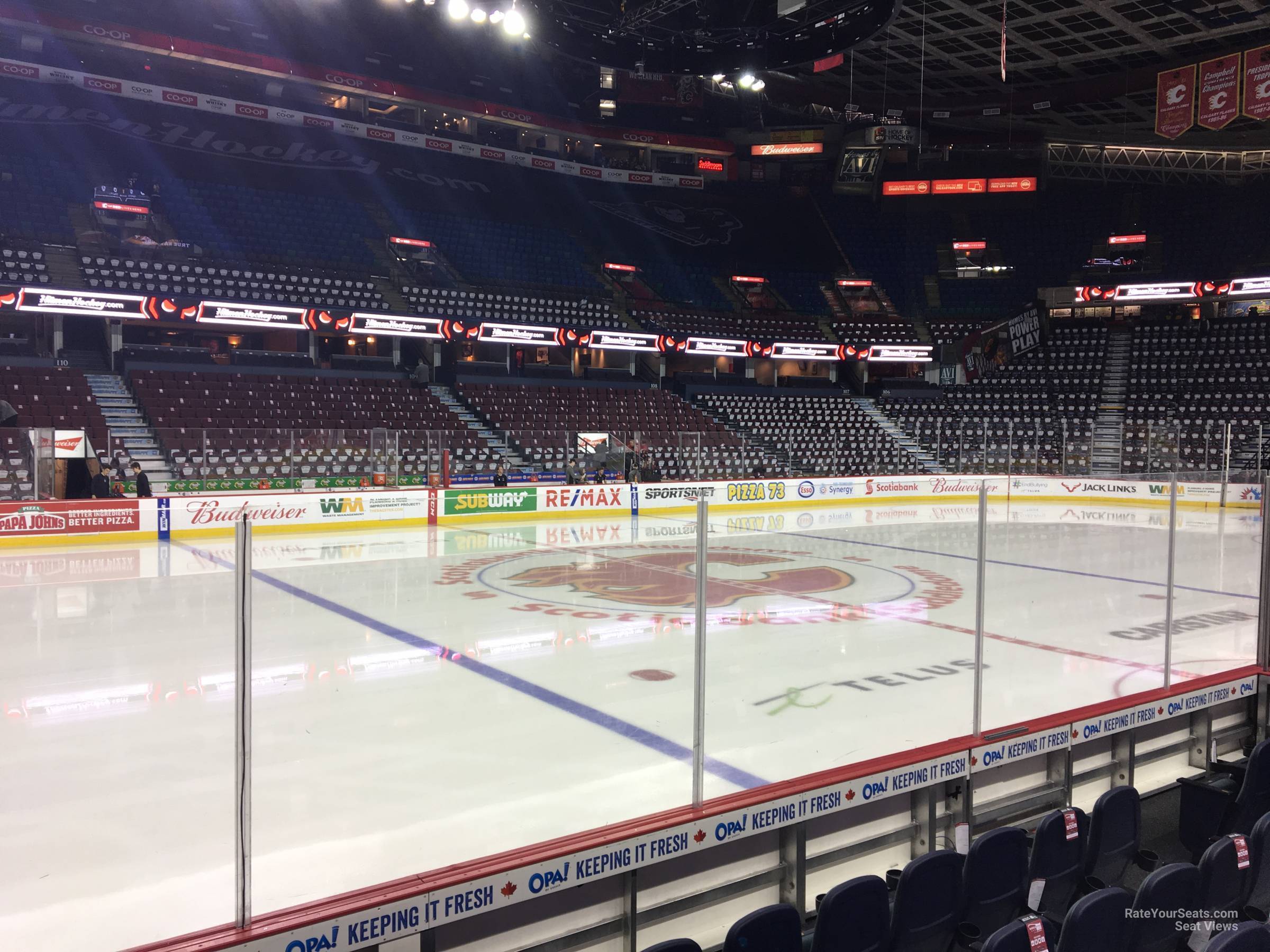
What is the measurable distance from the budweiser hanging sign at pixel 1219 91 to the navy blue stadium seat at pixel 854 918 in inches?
908

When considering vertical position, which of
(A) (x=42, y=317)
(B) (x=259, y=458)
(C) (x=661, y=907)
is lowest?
(C) (x=661, y=907)

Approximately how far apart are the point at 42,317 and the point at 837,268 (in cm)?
2924

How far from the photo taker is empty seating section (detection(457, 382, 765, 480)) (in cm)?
2131

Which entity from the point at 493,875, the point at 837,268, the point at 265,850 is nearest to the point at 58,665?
the point at 265,850

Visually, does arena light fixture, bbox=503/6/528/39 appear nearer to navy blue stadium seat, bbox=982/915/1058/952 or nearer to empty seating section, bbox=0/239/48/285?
empty seating section, bbox=0/239/48/285

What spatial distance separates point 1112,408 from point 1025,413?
10.1 ft

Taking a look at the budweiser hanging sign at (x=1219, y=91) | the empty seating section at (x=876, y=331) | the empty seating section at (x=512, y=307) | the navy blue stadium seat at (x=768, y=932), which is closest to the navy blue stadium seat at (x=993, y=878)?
the navy blue stadium seat at (x=768, y=932)

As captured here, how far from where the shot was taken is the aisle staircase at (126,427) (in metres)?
17.2

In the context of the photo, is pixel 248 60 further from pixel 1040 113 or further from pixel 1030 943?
pixel 1030 943

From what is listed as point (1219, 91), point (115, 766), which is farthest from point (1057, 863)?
point (1219, 91)

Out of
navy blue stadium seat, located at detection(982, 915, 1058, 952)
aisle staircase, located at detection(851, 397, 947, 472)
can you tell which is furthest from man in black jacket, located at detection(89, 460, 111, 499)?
aisle staircase, located at detection(851, 397, 947, 472)

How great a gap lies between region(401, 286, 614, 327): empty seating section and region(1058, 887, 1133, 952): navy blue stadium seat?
2648 centimetres

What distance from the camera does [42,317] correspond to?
24.2 metres

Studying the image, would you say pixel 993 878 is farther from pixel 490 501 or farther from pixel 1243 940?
pixel 490 501
